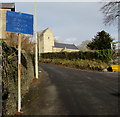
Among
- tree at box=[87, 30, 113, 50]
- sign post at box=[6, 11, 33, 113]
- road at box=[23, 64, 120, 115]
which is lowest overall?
road at box=[23, 64, 120, 115]

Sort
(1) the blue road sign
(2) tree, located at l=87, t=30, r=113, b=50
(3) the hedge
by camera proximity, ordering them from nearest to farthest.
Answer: (1) the blue road sign < (3) the hedge < (2) tree, located at l=87, t=30, r=113, b=50

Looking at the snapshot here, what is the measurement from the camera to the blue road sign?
4697 millimetres

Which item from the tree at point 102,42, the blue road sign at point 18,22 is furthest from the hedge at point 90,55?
the blue road sign at point 18,22

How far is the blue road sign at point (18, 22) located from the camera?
15.4 feet

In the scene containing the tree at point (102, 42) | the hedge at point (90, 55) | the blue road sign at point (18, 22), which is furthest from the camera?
the tree at point (102, 42)

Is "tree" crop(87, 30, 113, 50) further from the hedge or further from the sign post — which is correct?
the sign post

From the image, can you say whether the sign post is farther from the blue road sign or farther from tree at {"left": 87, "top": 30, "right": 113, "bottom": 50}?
tree at {"left": 87, "top": 30, "right": 113, "bottom": 50}

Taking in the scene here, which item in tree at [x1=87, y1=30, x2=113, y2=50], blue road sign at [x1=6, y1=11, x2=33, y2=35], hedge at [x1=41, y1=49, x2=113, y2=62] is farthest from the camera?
tree at [x1=87, y1=30, x2=113, y2=50]

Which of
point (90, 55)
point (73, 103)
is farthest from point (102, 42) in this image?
point (73, 103)

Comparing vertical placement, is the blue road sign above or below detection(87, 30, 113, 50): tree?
below

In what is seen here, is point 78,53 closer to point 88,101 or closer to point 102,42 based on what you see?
point 102,42

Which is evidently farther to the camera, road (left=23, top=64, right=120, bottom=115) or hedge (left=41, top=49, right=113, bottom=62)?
hedge (left=41, top=49, right=113, bottom=62)

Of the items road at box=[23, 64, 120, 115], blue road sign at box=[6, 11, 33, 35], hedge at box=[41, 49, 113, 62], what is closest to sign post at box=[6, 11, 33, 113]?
blue road sign at box=[6, 11, 33, 35]

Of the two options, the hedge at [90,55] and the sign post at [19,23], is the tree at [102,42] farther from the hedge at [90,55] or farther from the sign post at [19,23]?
the sign post at [19,23]
